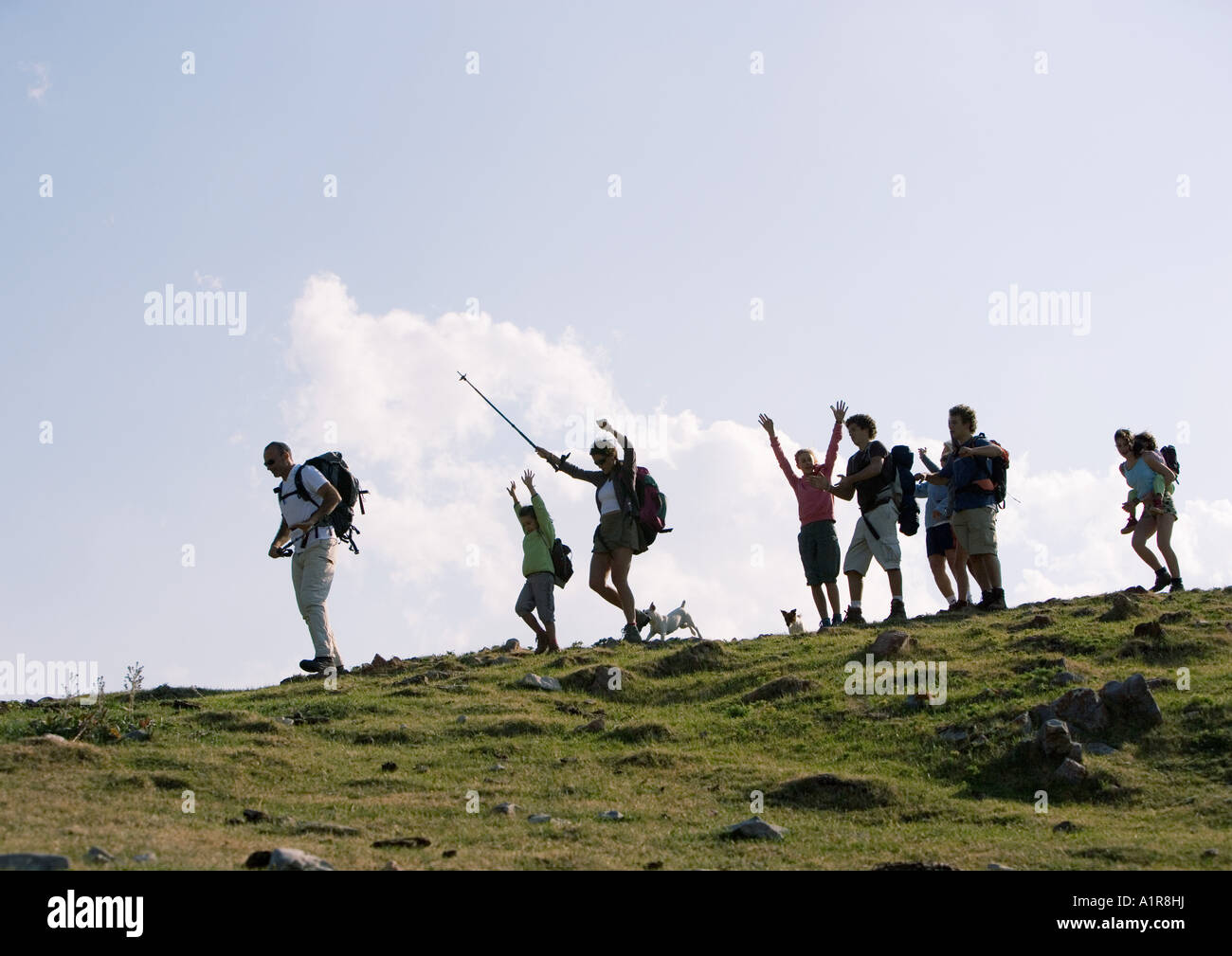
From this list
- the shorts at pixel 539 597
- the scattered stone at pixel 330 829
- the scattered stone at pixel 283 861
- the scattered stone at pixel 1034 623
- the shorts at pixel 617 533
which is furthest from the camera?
the shorts at pixel 539 597

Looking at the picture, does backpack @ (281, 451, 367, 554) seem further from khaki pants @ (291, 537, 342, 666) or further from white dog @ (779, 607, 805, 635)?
white dog @ (779, 607, 805, 635)

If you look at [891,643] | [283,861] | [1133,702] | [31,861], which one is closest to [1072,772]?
[1133,702]

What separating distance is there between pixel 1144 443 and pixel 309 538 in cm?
1128

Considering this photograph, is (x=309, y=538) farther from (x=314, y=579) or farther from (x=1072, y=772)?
(x=1072, y=772)

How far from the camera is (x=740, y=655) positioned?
1730 centimetres

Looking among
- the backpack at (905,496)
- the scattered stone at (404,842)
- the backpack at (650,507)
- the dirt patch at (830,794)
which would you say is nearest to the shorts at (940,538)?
the backpack at (905,496)

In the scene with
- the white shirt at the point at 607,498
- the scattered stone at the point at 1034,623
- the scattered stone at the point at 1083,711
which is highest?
the white shirt at the point at 607,498

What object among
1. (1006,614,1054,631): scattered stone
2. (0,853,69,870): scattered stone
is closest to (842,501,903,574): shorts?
(1006,614,1054,631): scattered stone

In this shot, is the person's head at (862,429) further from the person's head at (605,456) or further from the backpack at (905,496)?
the person's head at (605,456)

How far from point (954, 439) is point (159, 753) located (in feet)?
35.3

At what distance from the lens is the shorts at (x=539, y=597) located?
18703 millimetres

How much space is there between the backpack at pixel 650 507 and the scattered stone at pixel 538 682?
2740 millimetres

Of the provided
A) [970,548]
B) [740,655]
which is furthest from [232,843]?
[970,548]
